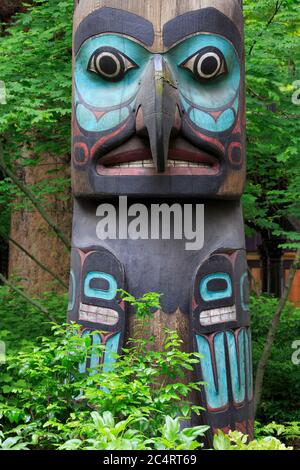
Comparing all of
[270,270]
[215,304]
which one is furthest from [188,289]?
[270,270]

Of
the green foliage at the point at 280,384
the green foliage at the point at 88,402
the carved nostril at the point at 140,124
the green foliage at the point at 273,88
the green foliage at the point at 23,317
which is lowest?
the green foliage at the point at 88,402

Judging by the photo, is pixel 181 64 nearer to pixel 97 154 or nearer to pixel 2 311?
pixel 97 154

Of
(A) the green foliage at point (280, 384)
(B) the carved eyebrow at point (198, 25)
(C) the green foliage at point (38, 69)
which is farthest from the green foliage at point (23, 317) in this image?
(B) the carved eyebrow at point (198, 25)

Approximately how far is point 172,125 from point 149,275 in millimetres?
1082

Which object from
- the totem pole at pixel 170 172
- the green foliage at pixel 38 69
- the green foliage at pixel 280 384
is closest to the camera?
the totem pole at pixel 170 172

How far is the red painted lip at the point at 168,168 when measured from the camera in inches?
201

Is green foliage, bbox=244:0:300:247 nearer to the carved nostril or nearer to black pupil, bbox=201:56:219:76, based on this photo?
black pupil, bbox=201:56:219:76

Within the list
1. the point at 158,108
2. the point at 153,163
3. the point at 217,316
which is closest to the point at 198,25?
the point at 158,108

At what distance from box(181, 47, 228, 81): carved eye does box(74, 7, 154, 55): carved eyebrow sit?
0.33m

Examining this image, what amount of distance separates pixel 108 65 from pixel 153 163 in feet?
2.64

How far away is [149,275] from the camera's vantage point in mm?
5133

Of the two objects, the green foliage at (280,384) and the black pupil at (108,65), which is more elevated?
the black pupil at (108,65)

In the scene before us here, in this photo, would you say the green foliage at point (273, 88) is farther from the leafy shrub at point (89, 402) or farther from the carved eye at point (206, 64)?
the leafy shrub at point (89, 402)

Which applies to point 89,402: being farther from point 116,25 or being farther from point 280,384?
point 280,384
